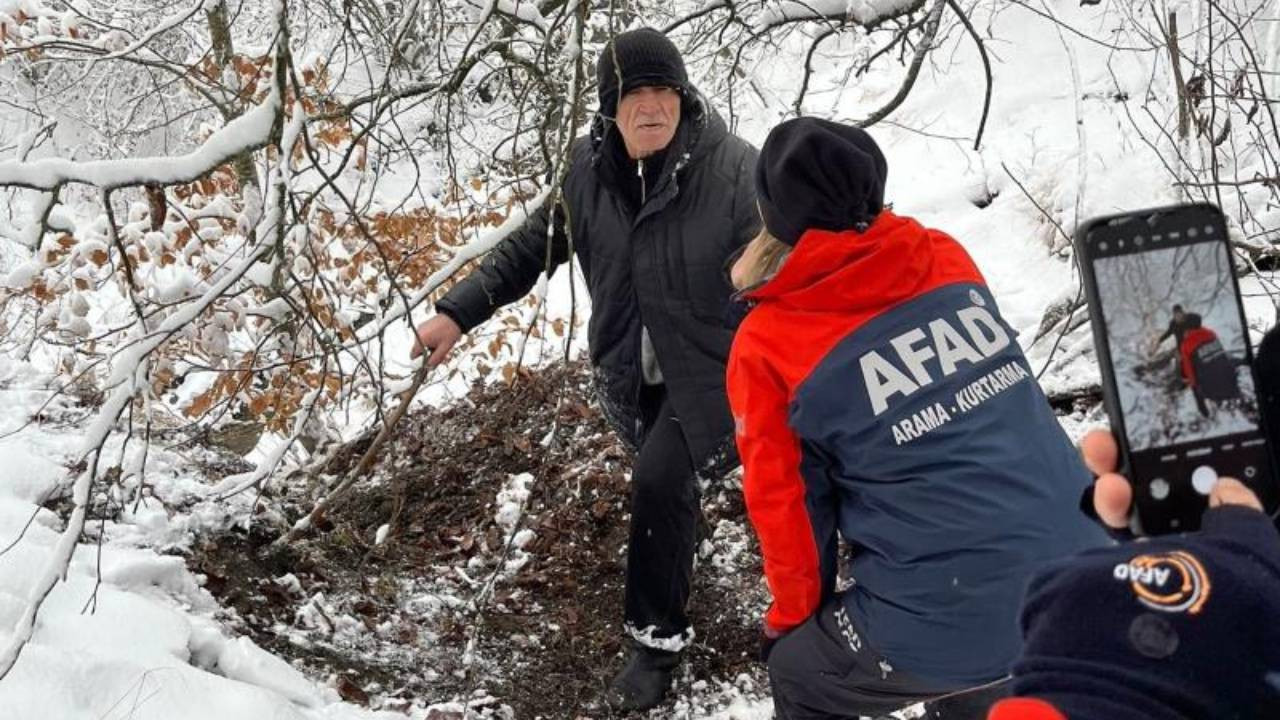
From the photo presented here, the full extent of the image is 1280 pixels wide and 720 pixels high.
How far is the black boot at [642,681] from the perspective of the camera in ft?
10.2

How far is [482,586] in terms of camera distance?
390cm

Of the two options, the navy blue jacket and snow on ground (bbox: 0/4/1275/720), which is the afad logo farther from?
snow on ground (bbox: 0/4/1275/720)

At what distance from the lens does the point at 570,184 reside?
Answer: 301cm

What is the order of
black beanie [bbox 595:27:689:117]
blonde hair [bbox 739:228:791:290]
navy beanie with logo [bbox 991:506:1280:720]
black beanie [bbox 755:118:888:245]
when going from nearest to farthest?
navy beanie with logo [bbox 991:506:1280:720] < black beanie [bbox 755:118:888:245] < blonde hair [bbox 739:228:791:290] < black beanie [bbox 595:27:689:117]

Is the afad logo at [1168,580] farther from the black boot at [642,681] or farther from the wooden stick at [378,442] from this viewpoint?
the black boot at [642,681]

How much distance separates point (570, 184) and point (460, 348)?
2379 mm

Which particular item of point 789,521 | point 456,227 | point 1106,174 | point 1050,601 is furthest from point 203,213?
point 1106,174

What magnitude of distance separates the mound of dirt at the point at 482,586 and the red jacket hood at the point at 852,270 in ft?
3.03

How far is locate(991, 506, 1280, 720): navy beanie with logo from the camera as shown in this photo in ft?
2.65

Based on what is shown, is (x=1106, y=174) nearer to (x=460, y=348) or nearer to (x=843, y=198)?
(x=460, y=348)

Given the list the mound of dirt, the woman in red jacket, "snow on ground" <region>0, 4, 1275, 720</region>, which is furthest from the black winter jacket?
"snow on ground" <region>0, 4, 1275, 720</region>

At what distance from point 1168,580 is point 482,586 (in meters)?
3.32

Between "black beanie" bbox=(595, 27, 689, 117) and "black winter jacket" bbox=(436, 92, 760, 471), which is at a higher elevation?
"black beanie" bbox=(595, 27, 689, 117)

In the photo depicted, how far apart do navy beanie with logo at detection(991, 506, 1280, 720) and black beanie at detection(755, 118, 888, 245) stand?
102 centimetres
